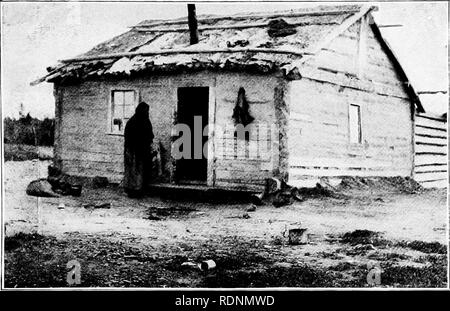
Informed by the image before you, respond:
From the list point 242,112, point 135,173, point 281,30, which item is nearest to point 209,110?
point 242,112

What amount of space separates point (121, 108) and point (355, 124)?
11.6 ft

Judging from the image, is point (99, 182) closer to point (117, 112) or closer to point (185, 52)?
point (117, 112)

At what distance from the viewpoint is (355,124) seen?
9.73 metres

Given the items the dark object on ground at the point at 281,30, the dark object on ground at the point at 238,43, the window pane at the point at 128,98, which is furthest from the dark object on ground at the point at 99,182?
the dark object on ground at the point at 281,30

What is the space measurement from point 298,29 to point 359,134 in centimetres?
184

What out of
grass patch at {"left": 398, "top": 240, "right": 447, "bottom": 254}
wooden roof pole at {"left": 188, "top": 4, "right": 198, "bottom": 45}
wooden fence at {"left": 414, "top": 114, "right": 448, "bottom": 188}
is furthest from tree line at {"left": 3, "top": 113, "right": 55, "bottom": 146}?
wooden fence at {"left": 414, "top": 114, "right": 448, "bottom": 188}

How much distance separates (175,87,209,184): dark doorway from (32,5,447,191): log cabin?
0.04 metres

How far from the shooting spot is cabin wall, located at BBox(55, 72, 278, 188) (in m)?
8.57

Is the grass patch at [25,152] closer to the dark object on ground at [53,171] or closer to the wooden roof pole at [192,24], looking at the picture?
the dark object on ground at [53,171]

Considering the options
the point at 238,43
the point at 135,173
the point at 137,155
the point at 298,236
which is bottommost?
the point at 298,236
